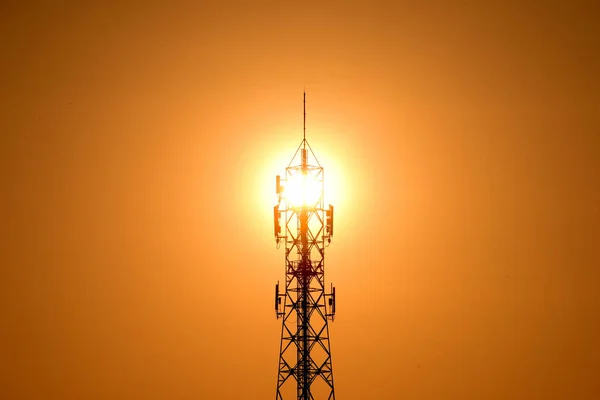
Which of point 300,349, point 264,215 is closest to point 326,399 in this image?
point 300,349

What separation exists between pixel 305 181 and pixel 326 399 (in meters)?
10.7

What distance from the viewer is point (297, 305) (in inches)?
678

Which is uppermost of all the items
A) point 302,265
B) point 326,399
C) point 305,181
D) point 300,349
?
point 305,181

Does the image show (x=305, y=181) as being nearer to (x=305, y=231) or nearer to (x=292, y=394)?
(x=305, y=231)

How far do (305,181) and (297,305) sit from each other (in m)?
3.91

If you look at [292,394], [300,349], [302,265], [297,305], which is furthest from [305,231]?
[292,394]

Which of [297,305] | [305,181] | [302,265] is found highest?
[305,181]

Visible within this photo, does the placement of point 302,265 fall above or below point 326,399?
above

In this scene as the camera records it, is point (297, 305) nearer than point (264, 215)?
Yes

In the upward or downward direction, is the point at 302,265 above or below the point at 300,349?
above

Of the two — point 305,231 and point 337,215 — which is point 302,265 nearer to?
point 305,231

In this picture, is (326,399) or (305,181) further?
(326,399)

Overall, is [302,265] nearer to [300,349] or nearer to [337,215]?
[300,349]

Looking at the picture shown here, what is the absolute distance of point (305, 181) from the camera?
17.4m
